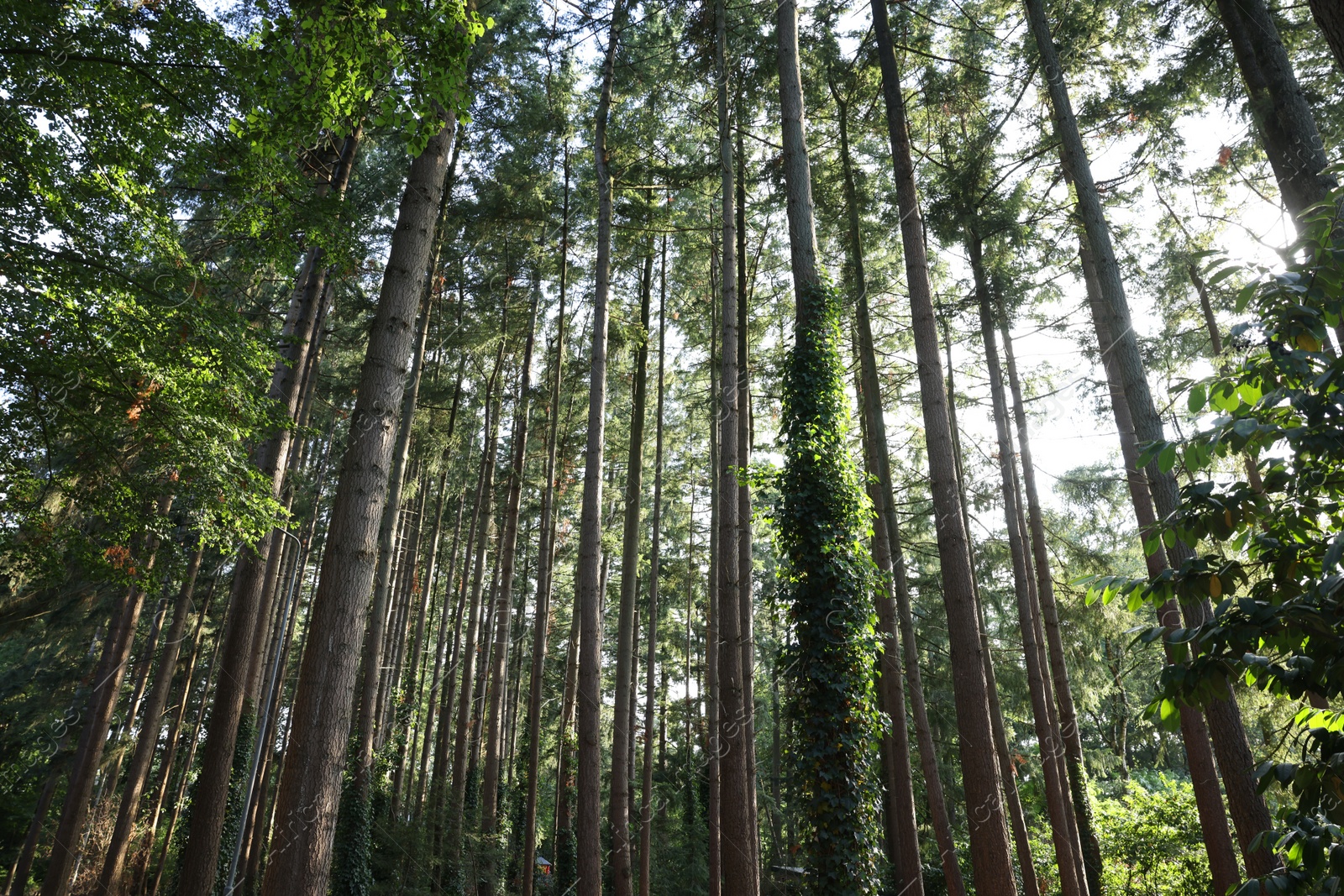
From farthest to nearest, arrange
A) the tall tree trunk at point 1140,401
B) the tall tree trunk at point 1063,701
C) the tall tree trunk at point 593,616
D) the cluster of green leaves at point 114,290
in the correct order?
1. the tall tree trunk at point 1063,701
2. the tall tree trunk at point 593,616
3. the tall tree trunk at point 1140,401
4. the cluster of green leaves at point 114,290

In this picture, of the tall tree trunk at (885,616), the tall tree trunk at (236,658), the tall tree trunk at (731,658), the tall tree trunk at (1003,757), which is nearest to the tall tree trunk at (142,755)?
the tall tree trunk at (236,658)

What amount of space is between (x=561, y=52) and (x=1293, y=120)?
9.95 meters

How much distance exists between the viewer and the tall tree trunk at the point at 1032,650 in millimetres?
10195

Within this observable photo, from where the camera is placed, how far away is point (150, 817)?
1827 centimetres

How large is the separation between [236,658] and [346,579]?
3.81 meters

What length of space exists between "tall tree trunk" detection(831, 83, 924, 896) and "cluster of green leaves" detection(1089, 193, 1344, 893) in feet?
21.3

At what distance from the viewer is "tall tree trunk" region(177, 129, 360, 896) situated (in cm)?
654

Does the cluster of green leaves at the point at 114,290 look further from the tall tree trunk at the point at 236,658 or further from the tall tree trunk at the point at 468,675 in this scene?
the tall tree trunk at the point at 468,675

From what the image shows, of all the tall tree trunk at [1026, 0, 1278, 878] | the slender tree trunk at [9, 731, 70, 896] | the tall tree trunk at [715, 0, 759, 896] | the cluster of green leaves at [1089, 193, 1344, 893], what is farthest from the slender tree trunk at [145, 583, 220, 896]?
the cluster of green leaves at [1089, 193, 1344, 893]

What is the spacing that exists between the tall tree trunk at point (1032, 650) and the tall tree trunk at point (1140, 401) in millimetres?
3706

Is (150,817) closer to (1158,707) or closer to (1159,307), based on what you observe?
(1158,707)

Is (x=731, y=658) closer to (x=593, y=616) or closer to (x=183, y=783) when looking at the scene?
(x=593, y=616)

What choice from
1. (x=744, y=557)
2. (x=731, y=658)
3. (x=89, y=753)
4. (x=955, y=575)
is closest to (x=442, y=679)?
(x=89, y=753)

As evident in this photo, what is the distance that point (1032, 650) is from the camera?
11258 millimetres
